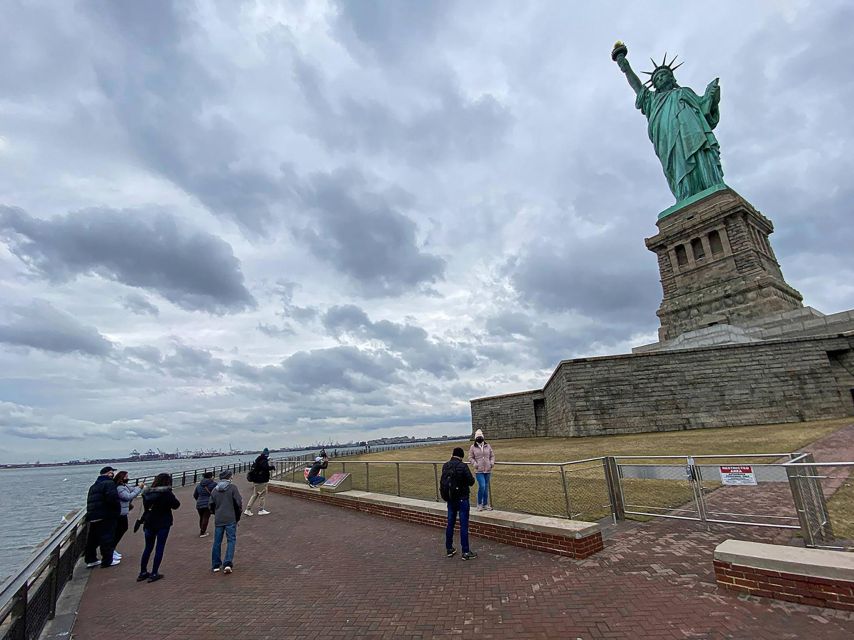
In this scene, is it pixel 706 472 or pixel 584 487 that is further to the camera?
pixel 584 487

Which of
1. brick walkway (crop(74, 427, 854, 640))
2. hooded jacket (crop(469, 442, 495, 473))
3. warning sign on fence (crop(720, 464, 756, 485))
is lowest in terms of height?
brick walkway (crop(74, 427, 854, 640))

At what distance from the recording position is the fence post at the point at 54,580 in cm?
598

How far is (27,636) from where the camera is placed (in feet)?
15.3

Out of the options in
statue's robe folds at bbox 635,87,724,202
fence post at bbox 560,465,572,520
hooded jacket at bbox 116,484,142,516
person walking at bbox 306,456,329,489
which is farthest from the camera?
statue's robe folds at bbox 635,87,724,202

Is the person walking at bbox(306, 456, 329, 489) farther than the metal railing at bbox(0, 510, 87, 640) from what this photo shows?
Yes

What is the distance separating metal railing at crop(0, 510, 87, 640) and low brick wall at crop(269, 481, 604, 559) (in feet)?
20.8

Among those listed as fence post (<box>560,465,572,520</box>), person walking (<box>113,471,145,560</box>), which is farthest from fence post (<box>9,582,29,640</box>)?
fence post (<box>560,465,572,520</box>)

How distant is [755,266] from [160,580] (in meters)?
42.3

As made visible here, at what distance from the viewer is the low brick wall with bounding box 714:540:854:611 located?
14.2ft

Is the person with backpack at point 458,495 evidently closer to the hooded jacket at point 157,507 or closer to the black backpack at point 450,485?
the black backpack at point 450,485

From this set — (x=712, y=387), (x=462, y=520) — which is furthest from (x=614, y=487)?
(x=712, y=387)

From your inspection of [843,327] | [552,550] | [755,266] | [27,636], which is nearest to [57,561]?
[27,636]

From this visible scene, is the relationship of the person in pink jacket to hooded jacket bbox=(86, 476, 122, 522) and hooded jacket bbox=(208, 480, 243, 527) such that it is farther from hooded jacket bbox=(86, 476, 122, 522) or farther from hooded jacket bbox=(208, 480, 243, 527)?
hooded jacket bbox=(86, 476, 122, 522)

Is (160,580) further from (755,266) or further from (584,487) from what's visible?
(755,266)
